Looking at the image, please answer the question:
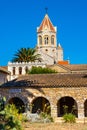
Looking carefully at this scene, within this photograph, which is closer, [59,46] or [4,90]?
[4,90]

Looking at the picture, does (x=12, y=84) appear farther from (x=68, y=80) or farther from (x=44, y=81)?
(x=68, y=80)

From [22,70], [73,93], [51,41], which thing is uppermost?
[51,41]

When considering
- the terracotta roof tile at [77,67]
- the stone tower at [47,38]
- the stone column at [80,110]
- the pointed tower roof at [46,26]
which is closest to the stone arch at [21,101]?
the stone column at [80,110]

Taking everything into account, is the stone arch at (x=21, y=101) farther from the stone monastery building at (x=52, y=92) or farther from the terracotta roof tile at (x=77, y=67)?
the terracotta roof tile at (x=77, y=67)

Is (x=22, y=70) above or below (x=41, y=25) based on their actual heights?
below

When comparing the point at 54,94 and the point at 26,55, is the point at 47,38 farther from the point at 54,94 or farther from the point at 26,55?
the point at 54,94

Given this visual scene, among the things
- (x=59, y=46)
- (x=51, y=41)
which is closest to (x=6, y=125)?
(x=51, y=41)

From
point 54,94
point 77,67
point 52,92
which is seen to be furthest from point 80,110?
point 77,67

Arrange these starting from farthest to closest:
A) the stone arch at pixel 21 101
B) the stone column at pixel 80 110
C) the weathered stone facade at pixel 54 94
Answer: the stone arch at pixel 21 101 → the weathered stone facade at pixel 54 94 → the stone column at pixel 80 110

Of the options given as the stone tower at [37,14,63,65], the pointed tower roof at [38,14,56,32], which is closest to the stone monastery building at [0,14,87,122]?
the stone tower at [37,14,63,65]

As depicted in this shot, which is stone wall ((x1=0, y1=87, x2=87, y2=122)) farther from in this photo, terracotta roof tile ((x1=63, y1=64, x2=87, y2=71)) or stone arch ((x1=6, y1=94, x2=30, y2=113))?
terracotta roof tile ((x1=63, y1=64, x2=87, y2=71))

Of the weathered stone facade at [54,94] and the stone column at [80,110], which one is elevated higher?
the weathered stone facade at [54,94]

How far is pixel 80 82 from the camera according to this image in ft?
110

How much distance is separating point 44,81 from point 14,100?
169 inches
